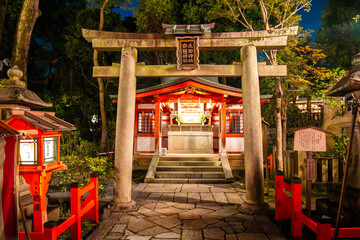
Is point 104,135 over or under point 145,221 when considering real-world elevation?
over

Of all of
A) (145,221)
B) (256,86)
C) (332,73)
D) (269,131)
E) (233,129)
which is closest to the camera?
(145,221)

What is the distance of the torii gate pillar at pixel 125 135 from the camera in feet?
18.9

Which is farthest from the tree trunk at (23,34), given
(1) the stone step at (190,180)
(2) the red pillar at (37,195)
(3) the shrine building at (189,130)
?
(1) the stone step at (190,180)

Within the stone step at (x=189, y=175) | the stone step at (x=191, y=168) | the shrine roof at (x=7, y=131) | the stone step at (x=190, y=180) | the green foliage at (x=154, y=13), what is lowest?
the stone step at (x=190, y=180)

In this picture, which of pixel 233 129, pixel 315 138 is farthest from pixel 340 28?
pixel 315 138

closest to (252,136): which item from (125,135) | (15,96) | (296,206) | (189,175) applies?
(296,206)

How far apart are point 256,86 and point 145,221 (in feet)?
14.7

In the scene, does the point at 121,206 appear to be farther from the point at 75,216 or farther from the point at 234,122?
the point at 234,122

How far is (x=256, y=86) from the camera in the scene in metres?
5.93

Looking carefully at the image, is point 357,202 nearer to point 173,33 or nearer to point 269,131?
point 173,33

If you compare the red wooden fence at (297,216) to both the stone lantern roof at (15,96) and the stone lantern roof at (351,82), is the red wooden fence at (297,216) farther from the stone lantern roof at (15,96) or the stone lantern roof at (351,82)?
the stone lantern roof at (15,96)

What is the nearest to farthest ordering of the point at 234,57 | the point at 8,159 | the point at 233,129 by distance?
the point at 8,159
the point at 233,129
the point at 234,57

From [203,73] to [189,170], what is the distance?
5.57 meters

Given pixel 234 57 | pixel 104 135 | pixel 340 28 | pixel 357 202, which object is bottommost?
pixel 357 202
